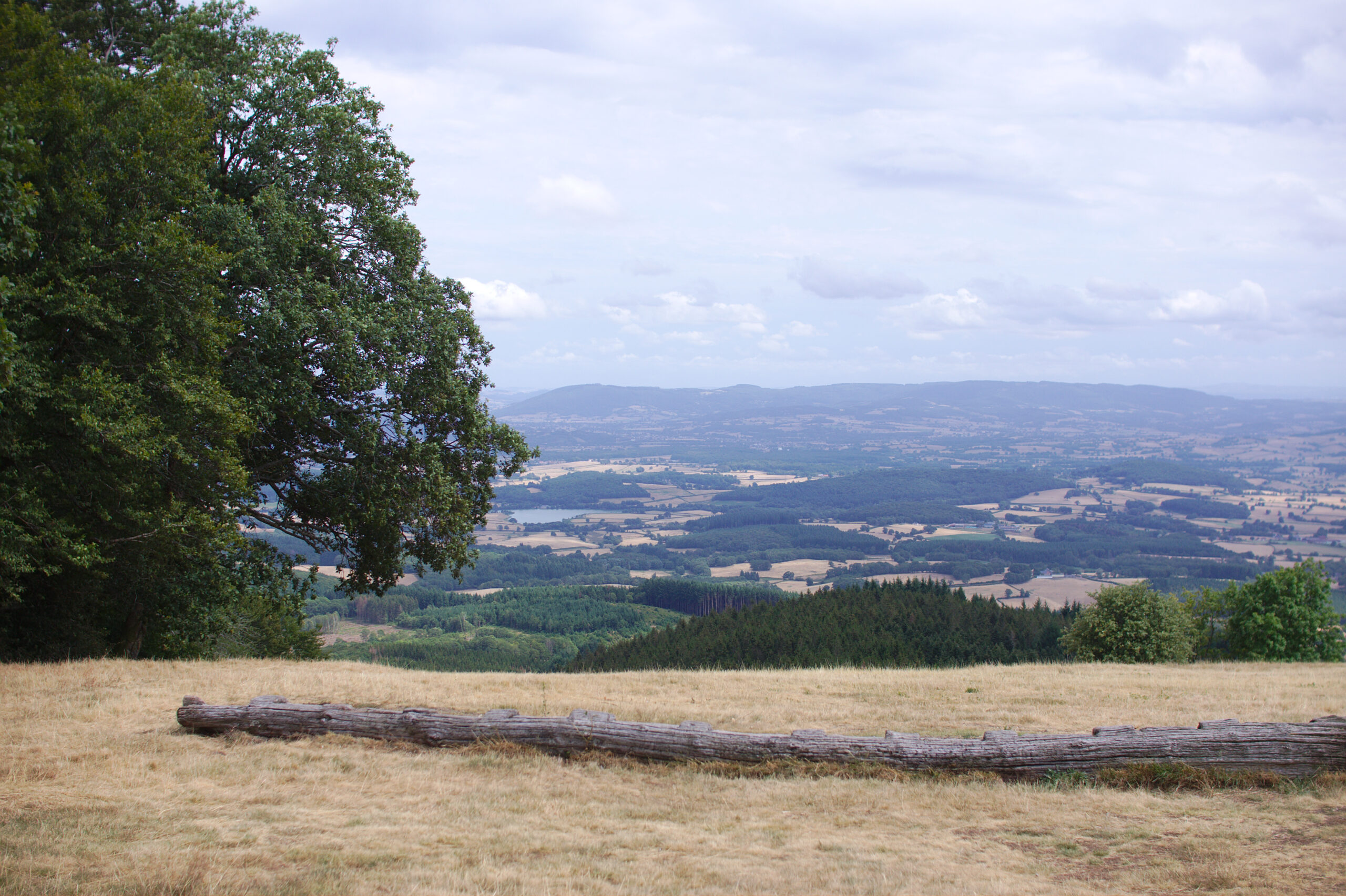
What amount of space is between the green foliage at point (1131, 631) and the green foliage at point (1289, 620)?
379 inches

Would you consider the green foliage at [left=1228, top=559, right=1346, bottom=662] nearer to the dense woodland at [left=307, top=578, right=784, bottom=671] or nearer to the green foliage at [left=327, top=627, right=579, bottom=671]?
the dense woodland at [left=307, top=578, right=784, bottom=671]

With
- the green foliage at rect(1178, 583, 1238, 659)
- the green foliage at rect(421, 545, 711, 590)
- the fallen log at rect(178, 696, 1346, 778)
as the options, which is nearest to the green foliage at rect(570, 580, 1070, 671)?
the green foliage at rect(1178, 583, 1238, 659)

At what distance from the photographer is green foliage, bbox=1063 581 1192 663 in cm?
3509

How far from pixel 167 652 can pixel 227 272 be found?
15.1 metres

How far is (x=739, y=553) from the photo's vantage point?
171750mm

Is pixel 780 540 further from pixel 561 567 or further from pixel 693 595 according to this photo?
pixel 693 595

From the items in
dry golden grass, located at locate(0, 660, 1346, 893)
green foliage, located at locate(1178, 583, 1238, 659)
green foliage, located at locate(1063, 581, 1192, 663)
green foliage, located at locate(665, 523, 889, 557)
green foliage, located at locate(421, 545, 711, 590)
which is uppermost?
dry golden grass, located at locate(0, 660, 1346, 893)

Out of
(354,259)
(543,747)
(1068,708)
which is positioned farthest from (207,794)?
(1068,708)

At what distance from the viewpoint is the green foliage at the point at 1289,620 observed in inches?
1686

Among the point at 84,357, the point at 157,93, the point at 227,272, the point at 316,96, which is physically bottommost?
the point at 84,357

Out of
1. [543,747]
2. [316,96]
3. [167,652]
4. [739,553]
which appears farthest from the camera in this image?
[739,553]

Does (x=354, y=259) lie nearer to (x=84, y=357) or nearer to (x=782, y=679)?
(x=84, y=357)

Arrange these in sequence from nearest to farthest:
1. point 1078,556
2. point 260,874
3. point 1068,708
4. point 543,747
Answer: point 260,874
point 543,747
point 1068,708
point 1078,556

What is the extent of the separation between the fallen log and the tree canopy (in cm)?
540
